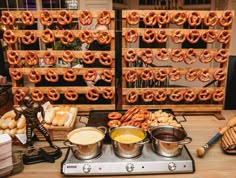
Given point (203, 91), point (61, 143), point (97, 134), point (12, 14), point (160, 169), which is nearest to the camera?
point (160, 169)

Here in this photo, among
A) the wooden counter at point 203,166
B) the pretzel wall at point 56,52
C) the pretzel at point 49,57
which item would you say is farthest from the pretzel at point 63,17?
the wooden counter at point 203,166

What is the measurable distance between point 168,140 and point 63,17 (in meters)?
1.05

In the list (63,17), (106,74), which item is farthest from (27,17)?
(106,74)

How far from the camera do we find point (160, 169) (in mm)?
1150

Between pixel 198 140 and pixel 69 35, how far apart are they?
3.48 ft

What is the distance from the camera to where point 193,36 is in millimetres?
1701

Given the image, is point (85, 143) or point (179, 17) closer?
point (85, 143)

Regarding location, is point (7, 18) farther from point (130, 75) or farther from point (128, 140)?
point (128, 140)

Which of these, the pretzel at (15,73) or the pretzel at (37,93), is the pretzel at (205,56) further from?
the pretzel at (15,73)

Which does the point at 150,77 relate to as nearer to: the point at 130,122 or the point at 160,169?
the point at 130,122

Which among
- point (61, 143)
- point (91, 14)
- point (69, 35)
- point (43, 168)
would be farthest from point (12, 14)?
point (43, 168)

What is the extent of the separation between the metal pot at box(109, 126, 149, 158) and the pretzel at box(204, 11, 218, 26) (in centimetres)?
91

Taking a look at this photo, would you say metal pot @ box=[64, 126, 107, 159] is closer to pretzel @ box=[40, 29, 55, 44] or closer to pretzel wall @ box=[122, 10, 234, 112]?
pretzel wall @ box=[122, 10, 234, 112]

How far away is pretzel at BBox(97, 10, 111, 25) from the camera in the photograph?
167cm
